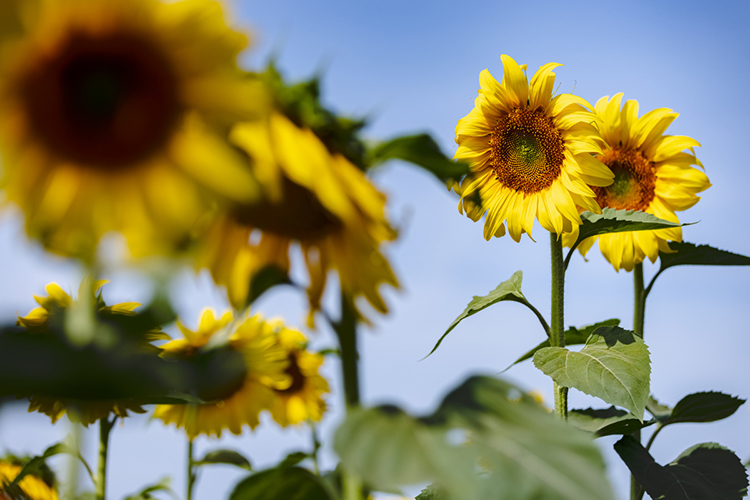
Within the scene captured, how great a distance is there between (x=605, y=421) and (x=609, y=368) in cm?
26

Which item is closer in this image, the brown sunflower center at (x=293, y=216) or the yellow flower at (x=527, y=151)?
the brown sunflower center at (x=293, y=216)

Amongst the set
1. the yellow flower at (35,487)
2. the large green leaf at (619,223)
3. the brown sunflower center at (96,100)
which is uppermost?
the large green leaf at (619,223)

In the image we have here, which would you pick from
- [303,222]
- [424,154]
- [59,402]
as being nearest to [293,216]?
[303,222]

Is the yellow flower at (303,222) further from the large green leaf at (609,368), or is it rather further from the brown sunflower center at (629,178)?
the brown sunflower center at (629,178)

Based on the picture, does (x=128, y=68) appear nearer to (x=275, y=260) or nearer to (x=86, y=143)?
(x=86, y=143)

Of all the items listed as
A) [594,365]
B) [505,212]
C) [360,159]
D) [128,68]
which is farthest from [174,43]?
[505,212]

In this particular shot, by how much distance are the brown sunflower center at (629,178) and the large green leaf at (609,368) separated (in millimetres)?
548

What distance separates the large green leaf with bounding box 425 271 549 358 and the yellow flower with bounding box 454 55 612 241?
93mm

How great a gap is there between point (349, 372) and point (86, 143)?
0.87ft

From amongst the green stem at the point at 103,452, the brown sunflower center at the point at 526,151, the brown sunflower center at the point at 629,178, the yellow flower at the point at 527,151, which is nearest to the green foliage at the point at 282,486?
the green stem at the point at 103,452

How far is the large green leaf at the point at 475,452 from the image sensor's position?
1.32ft

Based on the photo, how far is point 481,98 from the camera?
1353mm

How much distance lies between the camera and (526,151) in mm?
1320

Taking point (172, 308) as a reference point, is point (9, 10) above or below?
above
